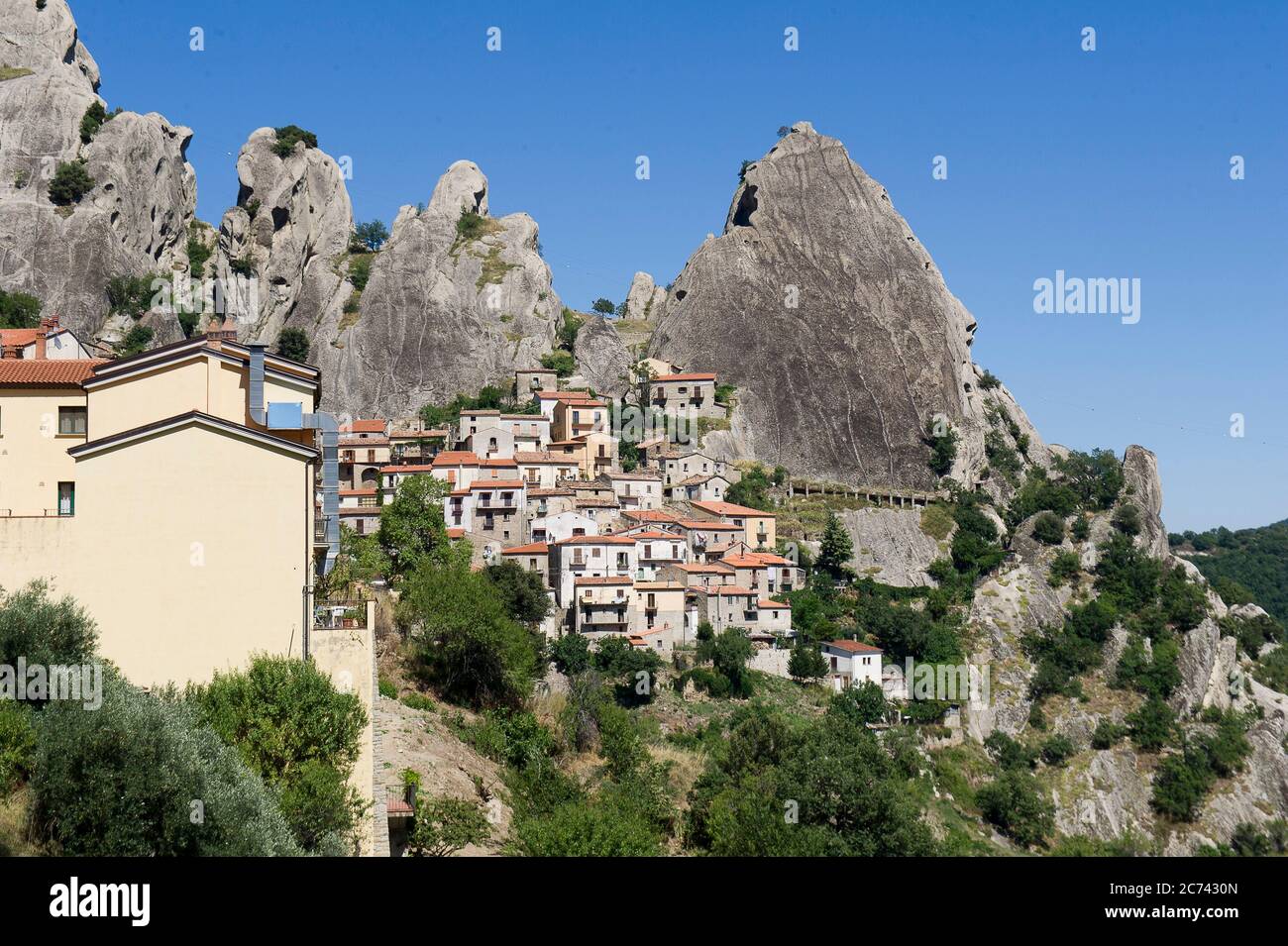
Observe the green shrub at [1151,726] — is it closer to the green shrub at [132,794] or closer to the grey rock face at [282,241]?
the green shrub at [132,794]

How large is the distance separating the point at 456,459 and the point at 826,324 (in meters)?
44.5

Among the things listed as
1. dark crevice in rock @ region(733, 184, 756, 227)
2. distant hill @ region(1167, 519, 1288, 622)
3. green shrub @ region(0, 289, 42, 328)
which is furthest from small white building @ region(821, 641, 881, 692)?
distant hill @ region(1167, 519, 1288, 622)

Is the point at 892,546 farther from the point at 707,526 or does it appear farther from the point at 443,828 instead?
the point at 443,828

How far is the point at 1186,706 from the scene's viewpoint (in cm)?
8006

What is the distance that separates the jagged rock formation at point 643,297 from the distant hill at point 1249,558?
69905mm

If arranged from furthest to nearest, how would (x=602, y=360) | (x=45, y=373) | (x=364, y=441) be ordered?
1. (x=602, y=360)
2. (x=364, y=441)
3. (x=45, y=373)

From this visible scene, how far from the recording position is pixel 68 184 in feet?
305

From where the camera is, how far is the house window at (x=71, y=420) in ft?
88.2

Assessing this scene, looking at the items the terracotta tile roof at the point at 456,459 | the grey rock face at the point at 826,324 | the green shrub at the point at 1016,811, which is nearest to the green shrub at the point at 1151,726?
the green shrub at the point at 1016,811

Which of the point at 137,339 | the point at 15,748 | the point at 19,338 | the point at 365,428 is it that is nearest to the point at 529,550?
the point at 365,428
